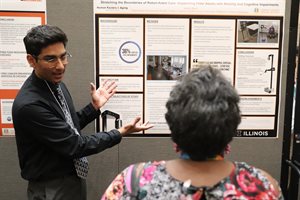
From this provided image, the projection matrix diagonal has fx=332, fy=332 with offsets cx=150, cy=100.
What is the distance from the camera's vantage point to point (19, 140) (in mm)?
1703

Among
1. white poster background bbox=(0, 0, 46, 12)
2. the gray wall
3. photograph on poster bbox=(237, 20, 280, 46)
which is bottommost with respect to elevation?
the gray wall

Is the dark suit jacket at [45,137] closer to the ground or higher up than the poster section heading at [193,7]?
closer to the ground

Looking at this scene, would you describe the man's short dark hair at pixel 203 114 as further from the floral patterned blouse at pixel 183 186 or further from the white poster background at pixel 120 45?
the white poster background at pixel 120 45

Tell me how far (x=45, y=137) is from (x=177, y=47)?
106 centimetres

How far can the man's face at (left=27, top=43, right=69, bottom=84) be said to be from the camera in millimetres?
1639

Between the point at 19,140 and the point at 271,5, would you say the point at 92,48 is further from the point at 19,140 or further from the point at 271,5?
the point at 271,5

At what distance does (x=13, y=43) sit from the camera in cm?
215

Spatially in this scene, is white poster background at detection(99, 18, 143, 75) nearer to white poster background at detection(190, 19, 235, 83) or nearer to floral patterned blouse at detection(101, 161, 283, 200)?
white poster background at detection(190, 19, 235, 83)

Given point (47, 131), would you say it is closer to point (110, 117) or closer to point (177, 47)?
point (110, 117)

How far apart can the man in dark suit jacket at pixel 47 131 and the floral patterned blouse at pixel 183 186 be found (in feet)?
2.30

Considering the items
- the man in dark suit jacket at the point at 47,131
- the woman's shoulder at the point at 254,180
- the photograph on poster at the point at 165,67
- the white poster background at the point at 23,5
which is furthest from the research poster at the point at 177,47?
the woman's shoulder at the point at 254,180

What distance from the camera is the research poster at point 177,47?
2174 mm

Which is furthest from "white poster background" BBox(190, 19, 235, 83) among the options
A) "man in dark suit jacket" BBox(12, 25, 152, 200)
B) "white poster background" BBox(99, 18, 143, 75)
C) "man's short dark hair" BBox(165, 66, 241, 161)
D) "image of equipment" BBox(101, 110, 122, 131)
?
"man's short dark hair" BBox(165, 66, 241, 161)

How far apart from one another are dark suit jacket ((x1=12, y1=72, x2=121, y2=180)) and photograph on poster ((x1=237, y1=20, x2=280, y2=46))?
3.63 ft
